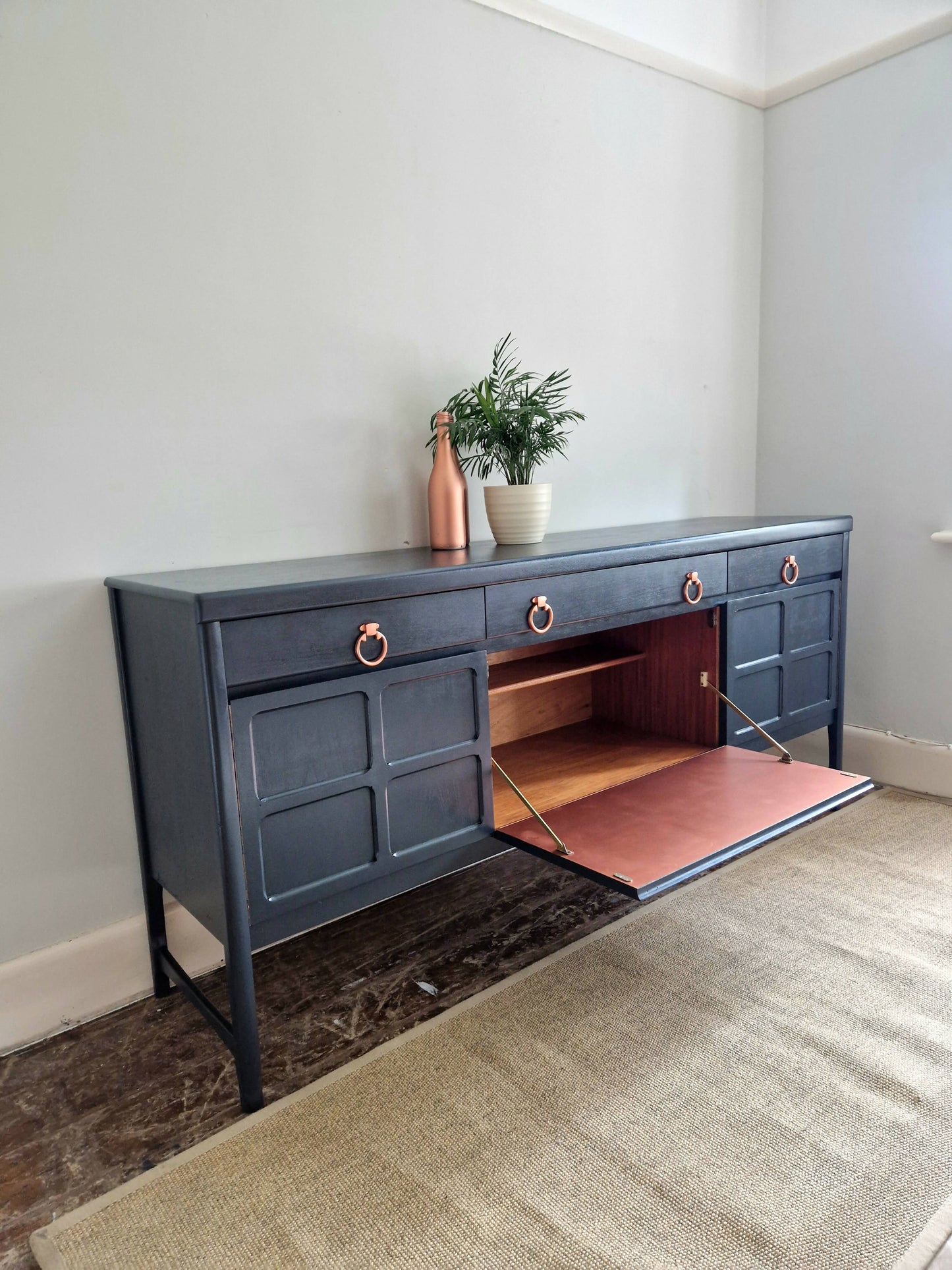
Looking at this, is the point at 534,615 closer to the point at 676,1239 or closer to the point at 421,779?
the point at 421,779

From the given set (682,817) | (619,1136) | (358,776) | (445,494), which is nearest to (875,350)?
(445,494)

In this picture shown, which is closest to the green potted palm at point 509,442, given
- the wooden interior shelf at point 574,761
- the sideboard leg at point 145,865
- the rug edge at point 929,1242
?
the wooden interior shelf at point 574,761

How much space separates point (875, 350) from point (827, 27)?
945mm

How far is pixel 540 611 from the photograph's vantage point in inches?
65.8

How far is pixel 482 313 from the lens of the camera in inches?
84.0

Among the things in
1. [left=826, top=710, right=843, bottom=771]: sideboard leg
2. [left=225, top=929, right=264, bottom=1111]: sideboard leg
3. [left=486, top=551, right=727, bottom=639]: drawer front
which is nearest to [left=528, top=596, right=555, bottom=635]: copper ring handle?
[left=486, top=551, right=727, bottom=639]: drawer front

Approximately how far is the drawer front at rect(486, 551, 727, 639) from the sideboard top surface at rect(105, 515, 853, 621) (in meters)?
0.02

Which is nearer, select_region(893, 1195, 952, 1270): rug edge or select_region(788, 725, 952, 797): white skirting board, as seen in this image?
select_region(893, 1195, 952, 1270): rug edge

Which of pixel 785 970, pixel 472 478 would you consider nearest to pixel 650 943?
pixel 785 970

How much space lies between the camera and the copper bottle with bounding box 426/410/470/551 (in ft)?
6.12

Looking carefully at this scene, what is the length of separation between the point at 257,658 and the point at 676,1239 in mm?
957

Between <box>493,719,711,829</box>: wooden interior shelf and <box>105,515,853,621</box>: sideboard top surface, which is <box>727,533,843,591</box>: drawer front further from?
<box>493,719,711,829</box>: wooden interior shelf

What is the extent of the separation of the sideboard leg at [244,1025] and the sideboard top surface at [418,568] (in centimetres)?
53

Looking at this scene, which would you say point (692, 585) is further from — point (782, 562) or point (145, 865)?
point (145, 865)
